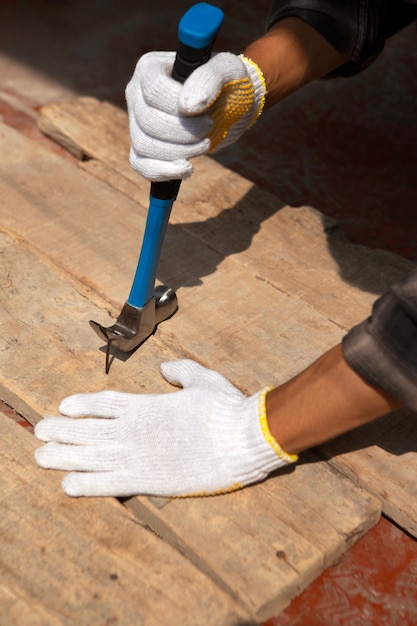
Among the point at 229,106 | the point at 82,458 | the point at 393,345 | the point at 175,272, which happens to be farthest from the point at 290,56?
the point at 82,458

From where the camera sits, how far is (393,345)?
1.55 metres

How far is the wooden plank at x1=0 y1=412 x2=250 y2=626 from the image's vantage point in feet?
4.98

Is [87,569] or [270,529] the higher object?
[270,529]

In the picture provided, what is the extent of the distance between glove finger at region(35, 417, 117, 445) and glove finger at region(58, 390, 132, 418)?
3cm

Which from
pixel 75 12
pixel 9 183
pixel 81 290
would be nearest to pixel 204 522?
pixel 81 290

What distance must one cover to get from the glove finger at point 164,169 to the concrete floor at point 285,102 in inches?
41.0

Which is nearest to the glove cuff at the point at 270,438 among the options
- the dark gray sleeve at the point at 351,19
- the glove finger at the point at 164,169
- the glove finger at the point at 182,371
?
the glove finger at the point at 182,371

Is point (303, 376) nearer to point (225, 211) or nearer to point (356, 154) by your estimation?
point (225, 211)

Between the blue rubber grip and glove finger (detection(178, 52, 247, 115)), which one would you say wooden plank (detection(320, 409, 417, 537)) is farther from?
glove finger (detection(178, 52, 247, 115))

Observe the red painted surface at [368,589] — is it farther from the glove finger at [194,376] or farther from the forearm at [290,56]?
the forearm at [290,56]

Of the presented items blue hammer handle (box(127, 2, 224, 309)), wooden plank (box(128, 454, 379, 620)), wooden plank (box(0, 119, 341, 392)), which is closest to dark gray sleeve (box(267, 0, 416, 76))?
blue hammer handle (box(127, 2, 224, 309))

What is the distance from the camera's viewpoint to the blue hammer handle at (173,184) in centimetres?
172

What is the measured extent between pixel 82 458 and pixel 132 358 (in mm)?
363

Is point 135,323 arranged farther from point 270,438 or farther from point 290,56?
point 290,56
